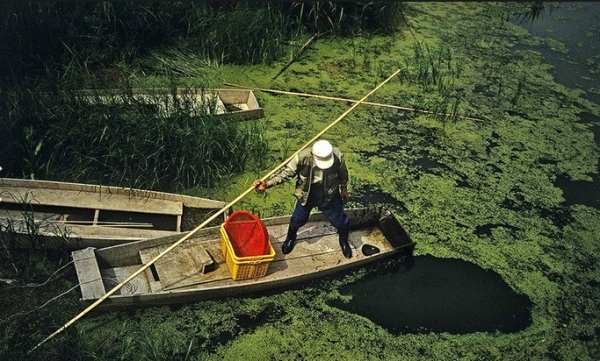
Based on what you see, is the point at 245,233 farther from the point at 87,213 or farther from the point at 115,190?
the point at 87,213

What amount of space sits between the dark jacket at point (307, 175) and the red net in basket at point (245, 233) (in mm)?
469

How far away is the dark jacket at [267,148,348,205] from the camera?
4977 millimetres

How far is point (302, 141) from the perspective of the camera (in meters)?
7.16

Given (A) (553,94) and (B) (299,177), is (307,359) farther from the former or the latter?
(A) (553,94)

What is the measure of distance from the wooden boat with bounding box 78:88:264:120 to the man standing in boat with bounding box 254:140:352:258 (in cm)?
196

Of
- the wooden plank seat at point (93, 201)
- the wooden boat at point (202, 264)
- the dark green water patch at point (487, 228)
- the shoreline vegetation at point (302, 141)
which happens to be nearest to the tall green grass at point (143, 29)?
the shoreline vegetation at point (302, 141)

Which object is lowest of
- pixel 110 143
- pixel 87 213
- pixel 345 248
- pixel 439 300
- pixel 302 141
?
pixel 439 300

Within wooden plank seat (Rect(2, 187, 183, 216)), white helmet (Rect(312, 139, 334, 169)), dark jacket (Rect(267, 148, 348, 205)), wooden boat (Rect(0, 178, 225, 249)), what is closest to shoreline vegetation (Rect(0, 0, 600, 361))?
wooden boat (Rect(0, 178, 225, 249))

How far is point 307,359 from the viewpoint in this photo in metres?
4.69

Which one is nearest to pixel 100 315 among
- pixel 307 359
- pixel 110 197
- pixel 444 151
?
pixel 110 197

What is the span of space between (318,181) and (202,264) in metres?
1.30

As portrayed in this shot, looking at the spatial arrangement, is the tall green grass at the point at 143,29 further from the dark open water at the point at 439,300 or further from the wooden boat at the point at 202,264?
the dark open water at the point at 439,300

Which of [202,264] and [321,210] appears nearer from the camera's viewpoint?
[202,264]

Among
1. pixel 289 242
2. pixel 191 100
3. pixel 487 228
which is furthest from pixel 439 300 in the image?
pixel 191 100
